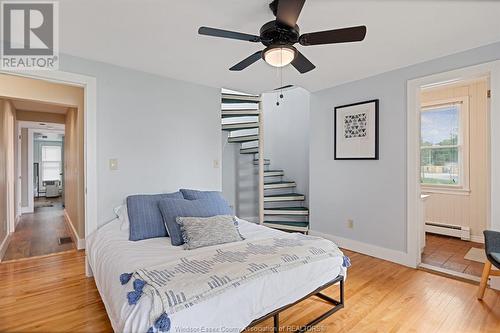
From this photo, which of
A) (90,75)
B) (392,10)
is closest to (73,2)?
(90,75)

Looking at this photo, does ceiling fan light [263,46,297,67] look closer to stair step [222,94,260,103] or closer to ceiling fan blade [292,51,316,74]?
ceiling fan blade [292,51,316,74]

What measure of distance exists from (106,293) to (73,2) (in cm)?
206

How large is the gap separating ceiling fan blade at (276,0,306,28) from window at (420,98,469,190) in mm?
3657

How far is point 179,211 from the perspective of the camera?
7.91 feet

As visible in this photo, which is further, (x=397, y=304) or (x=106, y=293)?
(x=397, y=304)

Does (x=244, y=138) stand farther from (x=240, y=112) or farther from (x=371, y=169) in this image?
(x=371, y=169)

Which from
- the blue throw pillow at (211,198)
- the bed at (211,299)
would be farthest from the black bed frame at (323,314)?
the blue throw pillow at (211,198)

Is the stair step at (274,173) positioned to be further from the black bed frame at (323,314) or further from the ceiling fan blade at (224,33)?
the ceiling fan blade at (224,33)

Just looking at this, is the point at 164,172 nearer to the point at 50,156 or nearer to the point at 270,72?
the point at 270,72

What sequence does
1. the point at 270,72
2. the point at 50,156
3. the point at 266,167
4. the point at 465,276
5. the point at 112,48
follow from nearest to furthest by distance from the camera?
the point at 112,48
the point at 465,276
the point at 270,72
the point at 266,167
the point at 50,156

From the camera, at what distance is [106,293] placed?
176 cm

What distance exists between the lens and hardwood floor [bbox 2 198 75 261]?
3.47m

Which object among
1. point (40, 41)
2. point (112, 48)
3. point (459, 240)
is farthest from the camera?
point (459, 240)

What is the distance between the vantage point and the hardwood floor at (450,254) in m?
2.95
